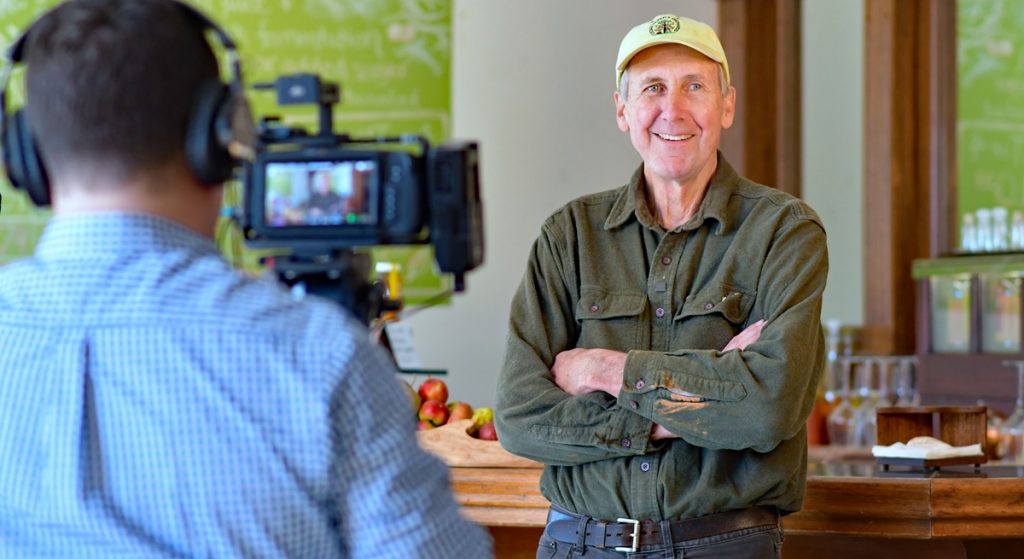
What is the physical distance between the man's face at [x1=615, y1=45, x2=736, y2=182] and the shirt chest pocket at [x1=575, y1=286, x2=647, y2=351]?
237 mm

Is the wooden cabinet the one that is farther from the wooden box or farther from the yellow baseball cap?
the yellow baseball cap

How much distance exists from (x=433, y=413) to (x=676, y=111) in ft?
3.81

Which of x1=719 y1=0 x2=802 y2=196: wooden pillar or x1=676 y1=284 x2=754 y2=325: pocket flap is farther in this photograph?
x1=719 y1=0 x2=802 y2=196: wooden pillar

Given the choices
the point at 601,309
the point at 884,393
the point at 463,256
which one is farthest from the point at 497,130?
the point at 463,256

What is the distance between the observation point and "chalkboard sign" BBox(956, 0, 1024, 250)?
5.19 m

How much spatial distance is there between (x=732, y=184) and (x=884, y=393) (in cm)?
277

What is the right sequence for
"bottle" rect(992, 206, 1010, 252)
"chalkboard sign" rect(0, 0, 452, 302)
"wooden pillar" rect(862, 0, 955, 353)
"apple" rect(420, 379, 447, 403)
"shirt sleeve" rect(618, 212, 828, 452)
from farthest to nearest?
"chalkboard sign" rect(0, 0, 452, 302) → "wooden pillar" rect(862, 0, 955, 353) → "bottle" rect(992, 206, 1010, 252) → "apple" rect(420, 379, 447, 403) → "shirt sleeve" rect(618, 212, 828, 452)

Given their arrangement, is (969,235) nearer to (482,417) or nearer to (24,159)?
(482,417)

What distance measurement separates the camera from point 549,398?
6.97 ft

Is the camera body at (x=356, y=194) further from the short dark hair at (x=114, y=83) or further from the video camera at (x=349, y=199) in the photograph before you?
the short dark hair at (x=114, y=83)

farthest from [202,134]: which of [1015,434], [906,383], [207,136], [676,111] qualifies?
[906,383]

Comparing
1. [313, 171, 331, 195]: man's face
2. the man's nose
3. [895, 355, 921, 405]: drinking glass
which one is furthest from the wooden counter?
[895, 355, 921, 405]: drinking glass

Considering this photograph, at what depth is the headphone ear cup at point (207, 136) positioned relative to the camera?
1.03m

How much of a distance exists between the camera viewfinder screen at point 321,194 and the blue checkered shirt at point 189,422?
0.69ft
